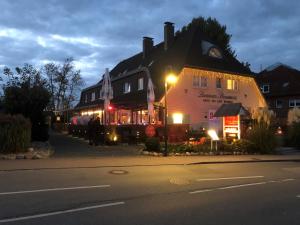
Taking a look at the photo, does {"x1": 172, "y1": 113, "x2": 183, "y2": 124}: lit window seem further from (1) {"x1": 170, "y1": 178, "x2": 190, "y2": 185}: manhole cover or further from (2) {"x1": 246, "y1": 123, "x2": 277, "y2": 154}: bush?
(1) {"x1": 170, "y1": 178, "x2": 190, "y2": 185}: manhole cover

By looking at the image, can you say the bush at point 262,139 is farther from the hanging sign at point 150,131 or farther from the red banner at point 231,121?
the hanging sign at point 150,131

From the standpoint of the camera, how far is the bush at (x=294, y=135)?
29.9 m

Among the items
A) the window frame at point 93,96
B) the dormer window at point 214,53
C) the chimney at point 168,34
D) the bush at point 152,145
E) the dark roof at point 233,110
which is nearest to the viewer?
the bush at point 152,145

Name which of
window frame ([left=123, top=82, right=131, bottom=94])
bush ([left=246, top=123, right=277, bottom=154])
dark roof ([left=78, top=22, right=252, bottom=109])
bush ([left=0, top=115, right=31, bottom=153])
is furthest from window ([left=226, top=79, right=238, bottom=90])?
bush ([left=0, top=115, right=31, bottom=153])

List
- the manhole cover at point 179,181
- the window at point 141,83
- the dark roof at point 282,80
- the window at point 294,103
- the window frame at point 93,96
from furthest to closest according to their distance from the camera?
the dark roof at point 282,80 → the window at point 294,103 → the window frame at point 93,96 → the window at point 141,83 → the manhole cover at point 179,181

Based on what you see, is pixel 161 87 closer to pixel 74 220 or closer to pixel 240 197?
pixel 240 197

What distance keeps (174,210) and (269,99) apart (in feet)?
173

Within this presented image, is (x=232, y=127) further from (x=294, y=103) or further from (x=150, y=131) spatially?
(x=294, y=103)

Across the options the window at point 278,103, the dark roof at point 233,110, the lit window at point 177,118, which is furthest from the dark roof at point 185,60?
the window at point 278,103

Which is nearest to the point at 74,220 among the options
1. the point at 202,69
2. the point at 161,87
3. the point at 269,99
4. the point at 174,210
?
the point at 174,210

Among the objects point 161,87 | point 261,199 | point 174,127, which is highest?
point 161,87

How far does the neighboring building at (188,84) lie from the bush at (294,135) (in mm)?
5315

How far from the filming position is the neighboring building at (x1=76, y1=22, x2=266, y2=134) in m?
36.4

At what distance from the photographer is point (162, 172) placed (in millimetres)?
15656
